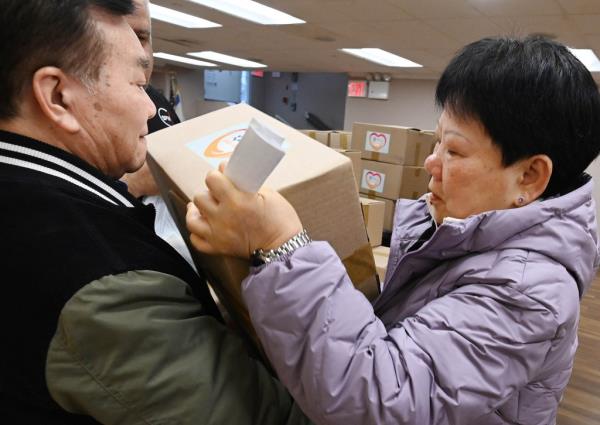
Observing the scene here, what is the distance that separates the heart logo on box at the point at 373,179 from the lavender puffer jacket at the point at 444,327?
8.65 ft

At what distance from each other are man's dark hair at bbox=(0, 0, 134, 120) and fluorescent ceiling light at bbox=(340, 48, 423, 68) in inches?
223

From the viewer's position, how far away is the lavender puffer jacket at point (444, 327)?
1.79 ft

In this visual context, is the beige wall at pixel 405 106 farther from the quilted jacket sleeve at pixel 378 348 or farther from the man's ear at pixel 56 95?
the man's ear at pixel 56 95

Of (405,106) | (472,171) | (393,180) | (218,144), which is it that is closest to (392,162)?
(393,180)

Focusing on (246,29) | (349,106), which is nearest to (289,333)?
(246,29)

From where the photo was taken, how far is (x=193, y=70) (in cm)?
1142

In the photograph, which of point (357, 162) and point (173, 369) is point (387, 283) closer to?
point (173, 369)

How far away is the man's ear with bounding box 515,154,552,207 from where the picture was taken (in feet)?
2.33

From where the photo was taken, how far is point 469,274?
2.14 ft

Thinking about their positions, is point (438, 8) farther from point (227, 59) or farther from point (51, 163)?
point (227, 59)

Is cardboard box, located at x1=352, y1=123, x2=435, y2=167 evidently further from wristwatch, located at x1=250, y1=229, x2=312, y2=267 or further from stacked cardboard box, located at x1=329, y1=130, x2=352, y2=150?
wristwatch, located at x1=250, y1=229, x2=312, y2=267

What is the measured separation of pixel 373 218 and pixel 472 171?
→ 167 centimetres

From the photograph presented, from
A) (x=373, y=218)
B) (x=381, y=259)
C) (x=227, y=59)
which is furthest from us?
(x=227, y=59)

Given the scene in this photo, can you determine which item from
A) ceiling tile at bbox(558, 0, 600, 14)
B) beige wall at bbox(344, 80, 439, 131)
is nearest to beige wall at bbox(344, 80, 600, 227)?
beige wall at bbox(344, 80, 439, 131)
